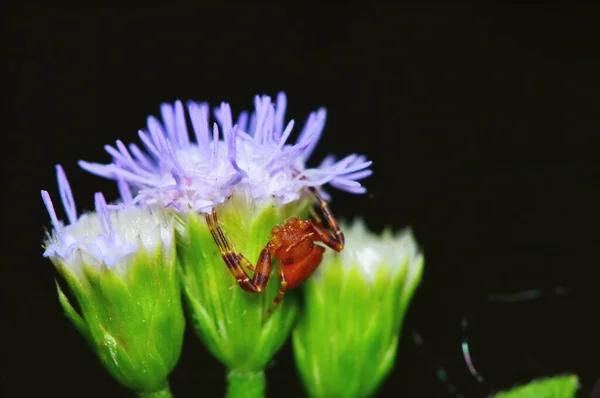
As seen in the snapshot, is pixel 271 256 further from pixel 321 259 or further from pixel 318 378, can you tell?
pixel 318 378

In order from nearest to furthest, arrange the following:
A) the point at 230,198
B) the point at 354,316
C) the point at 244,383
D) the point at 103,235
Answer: the point at 103,235
the point at 230,198
the point at 244,383
the point at 354,316

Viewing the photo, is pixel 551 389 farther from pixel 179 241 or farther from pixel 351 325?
pixel 179 241

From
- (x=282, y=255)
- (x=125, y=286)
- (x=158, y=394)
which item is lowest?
(x=158, y=394)

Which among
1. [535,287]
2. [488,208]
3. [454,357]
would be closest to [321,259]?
[454,357]

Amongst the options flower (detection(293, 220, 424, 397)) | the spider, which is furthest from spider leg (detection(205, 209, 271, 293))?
flower (detection(293, 220, 424, 397))

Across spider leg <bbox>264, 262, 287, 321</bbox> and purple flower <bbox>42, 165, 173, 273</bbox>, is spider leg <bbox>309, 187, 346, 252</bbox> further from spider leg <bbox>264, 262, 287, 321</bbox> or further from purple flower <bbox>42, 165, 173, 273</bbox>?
purple flower <bbox>42, 165, 173, 273</bbox>

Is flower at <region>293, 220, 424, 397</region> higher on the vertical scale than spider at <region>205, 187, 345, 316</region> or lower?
lower

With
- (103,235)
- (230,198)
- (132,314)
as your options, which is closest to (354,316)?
(230,198)
